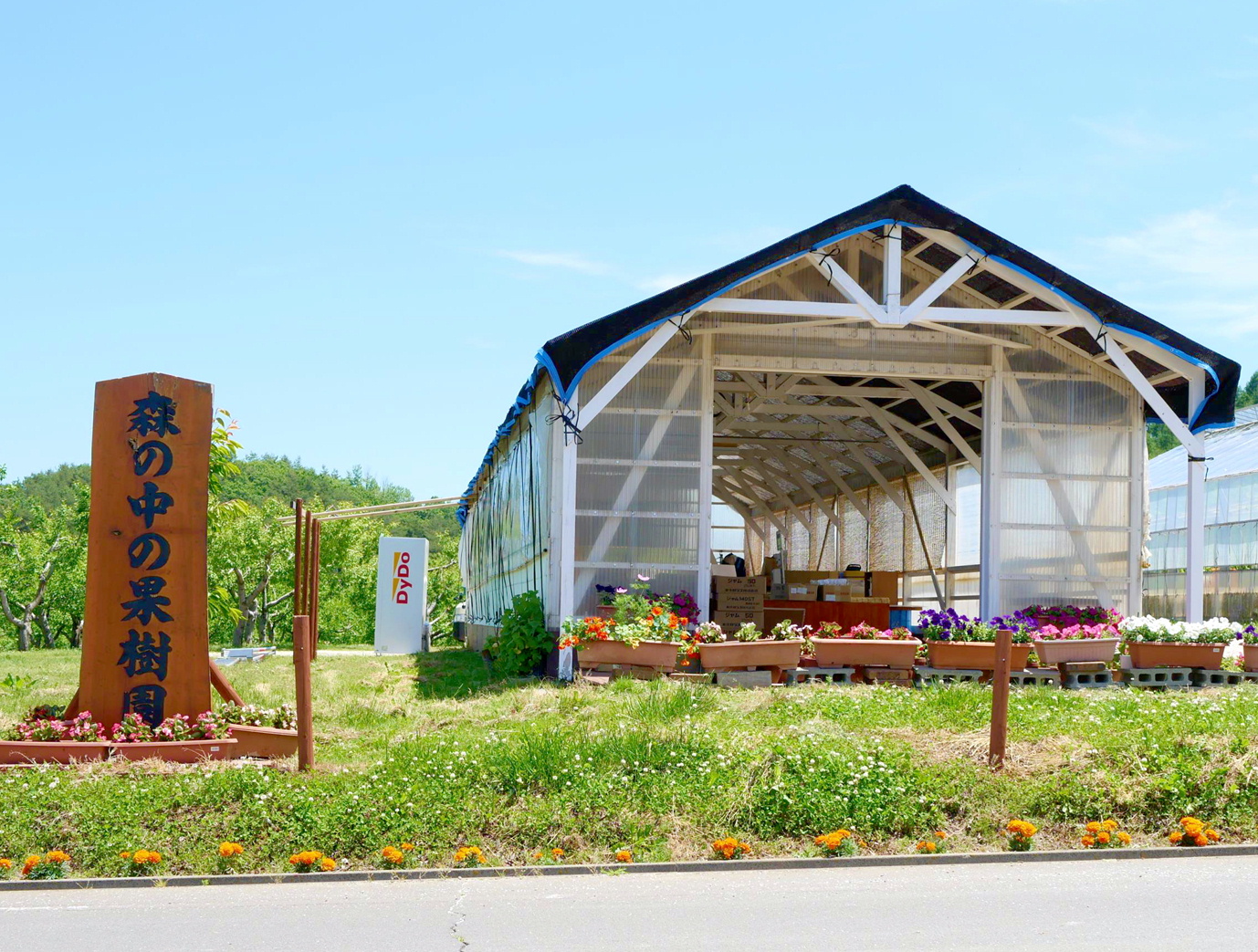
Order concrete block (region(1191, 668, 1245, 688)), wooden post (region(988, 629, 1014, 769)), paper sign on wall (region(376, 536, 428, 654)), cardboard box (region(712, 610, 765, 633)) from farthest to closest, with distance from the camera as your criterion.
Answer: paper sign on wall (region(376, 536, 428, 654)) → cardboard box (region(712, 610, 765, 633)) → concrete block (region(1191, 668, 1245, 688)) → wooden post (region(988, 629, 1014, 769))

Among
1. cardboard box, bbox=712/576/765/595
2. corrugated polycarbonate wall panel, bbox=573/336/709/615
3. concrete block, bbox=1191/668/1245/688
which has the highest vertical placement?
corrugated polycarbonate wall panel, bbox=573/336/709/615

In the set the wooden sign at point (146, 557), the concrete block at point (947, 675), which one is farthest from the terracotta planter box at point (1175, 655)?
the wooden sign at point (146, 557)

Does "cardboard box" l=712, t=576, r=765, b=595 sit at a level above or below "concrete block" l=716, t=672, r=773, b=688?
above

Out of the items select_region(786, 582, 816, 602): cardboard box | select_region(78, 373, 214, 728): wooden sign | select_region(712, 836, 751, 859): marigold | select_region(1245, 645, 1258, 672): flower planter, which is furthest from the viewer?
select_region(786, 582, 816, 602): cardboard box

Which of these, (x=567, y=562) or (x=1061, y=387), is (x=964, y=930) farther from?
(x=1061, y=387)

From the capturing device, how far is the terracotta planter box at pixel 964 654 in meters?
12.4

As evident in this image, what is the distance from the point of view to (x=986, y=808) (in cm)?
739

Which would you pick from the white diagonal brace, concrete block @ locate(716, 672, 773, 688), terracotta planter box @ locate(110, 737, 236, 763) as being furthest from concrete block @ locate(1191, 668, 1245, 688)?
terracotta planter box @ locate(110, 737, 236, 763)

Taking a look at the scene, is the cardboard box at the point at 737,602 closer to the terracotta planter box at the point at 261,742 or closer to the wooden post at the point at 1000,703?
the terracotta planter box at the point at 261,742

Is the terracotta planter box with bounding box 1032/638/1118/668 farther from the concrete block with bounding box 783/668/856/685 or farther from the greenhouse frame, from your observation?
the greenhouse frame

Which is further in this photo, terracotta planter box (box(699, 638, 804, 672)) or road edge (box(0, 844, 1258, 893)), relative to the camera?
terracotta planter box (box(699, 638, 804, 672))

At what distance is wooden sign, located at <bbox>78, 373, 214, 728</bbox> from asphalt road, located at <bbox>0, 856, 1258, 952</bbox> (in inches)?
119

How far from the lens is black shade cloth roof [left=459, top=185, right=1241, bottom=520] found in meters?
13.5

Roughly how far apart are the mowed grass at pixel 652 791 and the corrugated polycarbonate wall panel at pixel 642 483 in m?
5.44
